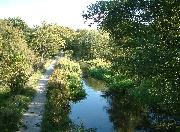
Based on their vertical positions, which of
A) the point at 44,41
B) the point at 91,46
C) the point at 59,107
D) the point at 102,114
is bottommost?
the point at 59,107

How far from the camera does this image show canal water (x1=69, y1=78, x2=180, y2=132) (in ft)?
87.6

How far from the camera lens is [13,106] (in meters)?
24.3

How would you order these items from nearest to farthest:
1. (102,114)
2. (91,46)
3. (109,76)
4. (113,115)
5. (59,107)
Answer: (59,107), (113,115), (102,114), (109,76), (91,46)

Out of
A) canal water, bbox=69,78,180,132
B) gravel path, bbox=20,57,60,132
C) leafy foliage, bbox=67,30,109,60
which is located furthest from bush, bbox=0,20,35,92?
leafy foliage, bbox=67,30,109,60

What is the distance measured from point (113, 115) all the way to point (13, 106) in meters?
10.1

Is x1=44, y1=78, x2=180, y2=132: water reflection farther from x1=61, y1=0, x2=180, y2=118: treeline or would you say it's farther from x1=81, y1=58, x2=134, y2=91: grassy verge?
x1=61, y1=0, x2=180, y2=118: treeline

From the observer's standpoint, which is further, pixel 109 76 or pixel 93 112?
pixel 109 76

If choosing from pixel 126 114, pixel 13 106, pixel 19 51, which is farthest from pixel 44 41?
pixel 13 106

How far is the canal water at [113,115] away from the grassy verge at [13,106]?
4.06m

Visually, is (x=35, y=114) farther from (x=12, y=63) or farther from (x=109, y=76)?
(x=109, y=76)

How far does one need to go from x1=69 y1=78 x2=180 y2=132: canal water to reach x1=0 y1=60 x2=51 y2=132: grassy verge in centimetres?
406

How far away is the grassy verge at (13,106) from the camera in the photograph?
20531 mm

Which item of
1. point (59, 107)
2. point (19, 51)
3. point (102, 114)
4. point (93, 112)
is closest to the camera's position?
point (59, 107)

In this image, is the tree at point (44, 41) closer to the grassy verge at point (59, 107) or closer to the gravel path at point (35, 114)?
the grassy verge at point (59, 107)
